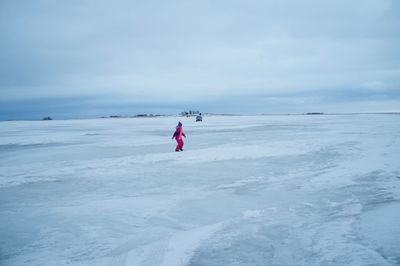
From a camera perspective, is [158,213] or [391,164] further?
[391,164]

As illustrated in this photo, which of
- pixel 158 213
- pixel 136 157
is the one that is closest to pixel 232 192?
pixel 158 213

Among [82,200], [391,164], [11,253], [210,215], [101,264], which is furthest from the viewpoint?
[391,164]

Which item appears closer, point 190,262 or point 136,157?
point 190,262

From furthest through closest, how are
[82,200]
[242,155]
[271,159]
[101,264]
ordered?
[242,155], [271,159], [82,200], [101,264]

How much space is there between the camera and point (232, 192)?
6.69 metres

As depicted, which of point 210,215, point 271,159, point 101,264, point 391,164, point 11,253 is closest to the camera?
point 101,264

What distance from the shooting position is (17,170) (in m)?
9.69

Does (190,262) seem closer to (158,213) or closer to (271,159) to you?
(158,213)

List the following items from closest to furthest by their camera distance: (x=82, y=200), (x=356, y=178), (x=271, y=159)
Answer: (x=82, y=200) → (x=356, y=178) → (x=271, y=159)

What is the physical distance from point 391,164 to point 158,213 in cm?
752

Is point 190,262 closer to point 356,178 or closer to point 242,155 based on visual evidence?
point 356,178

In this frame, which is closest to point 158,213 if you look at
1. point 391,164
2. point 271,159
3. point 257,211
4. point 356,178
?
point 257,211

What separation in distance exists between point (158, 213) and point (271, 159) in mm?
6322

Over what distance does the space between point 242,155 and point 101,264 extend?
8594 millimetres
